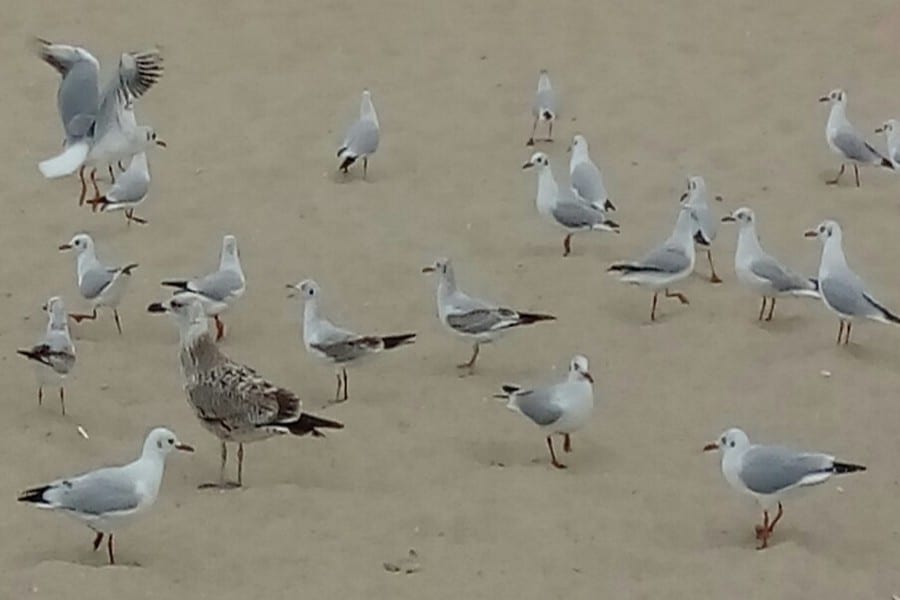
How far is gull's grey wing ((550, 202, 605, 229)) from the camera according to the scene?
8078 mm

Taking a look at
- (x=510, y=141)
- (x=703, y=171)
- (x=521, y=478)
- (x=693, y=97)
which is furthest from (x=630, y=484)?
(x=693, y=97)

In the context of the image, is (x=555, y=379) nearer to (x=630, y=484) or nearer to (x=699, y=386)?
(x=699, y=386)

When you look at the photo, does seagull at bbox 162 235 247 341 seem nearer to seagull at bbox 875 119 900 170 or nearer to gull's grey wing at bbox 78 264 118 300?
gull's grey wing at bbox 78 264 118 300

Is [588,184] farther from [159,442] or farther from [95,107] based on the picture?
[159,442]

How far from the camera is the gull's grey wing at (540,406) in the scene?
19.3ft

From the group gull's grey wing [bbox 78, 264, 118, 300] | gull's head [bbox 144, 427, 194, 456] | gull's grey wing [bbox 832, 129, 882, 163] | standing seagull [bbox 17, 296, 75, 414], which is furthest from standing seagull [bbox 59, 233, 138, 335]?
gull's grey wing [bbox 832, 129, 882, 163]

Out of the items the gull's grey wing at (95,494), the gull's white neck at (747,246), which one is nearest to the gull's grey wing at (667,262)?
the gull's white neck at (747,246)

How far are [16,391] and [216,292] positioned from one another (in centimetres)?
95

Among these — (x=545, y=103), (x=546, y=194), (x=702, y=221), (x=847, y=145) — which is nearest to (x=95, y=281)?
Result: (x=546, y=194)

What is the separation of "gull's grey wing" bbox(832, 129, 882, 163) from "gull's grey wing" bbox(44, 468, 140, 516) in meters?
5.29

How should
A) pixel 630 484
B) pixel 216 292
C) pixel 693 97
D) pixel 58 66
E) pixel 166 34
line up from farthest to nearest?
1. pixel 166 34
2. pixel 693 97
3. pixel 58 66
4. pixel 216 292
5. pixel 630 484

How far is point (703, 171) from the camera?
9500mm

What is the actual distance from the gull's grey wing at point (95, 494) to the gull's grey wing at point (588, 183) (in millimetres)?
3915

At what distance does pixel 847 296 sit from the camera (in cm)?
691
